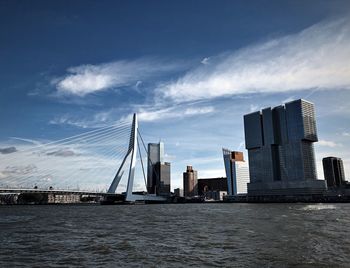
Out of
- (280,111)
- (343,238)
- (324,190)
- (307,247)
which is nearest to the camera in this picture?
(307,247)

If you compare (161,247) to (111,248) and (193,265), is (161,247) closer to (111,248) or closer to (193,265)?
(111,248)

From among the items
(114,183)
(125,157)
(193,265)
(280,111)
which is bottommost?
(193,265)

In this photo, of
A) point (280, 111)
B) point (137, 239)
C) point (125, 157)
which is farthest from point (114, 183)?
point (280, 111)

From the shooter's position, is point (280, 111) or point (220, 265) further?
point (280, 111)

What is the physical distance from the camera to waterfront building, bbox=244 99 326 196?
7092 inches

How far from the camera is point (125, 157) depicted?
90.4m

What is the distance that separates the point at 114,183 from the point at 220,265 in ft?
271

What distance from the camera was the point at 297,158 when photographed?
17950cm

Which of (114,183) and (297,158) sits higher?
(297,158)

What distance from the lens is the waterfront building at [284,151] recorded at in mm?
180125

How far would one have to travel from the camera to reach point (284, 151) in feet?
617

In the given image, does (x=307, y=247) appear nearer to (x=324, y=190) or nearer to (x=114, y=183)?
(x=114, y=183)

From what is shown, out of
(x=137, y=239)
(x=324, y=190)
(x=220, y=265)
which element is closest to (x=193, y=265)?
(x=220, y=265)

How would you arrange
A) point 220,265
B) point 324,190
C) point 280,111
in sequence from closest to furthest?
point 220,265
point 324,190
point 280,111
